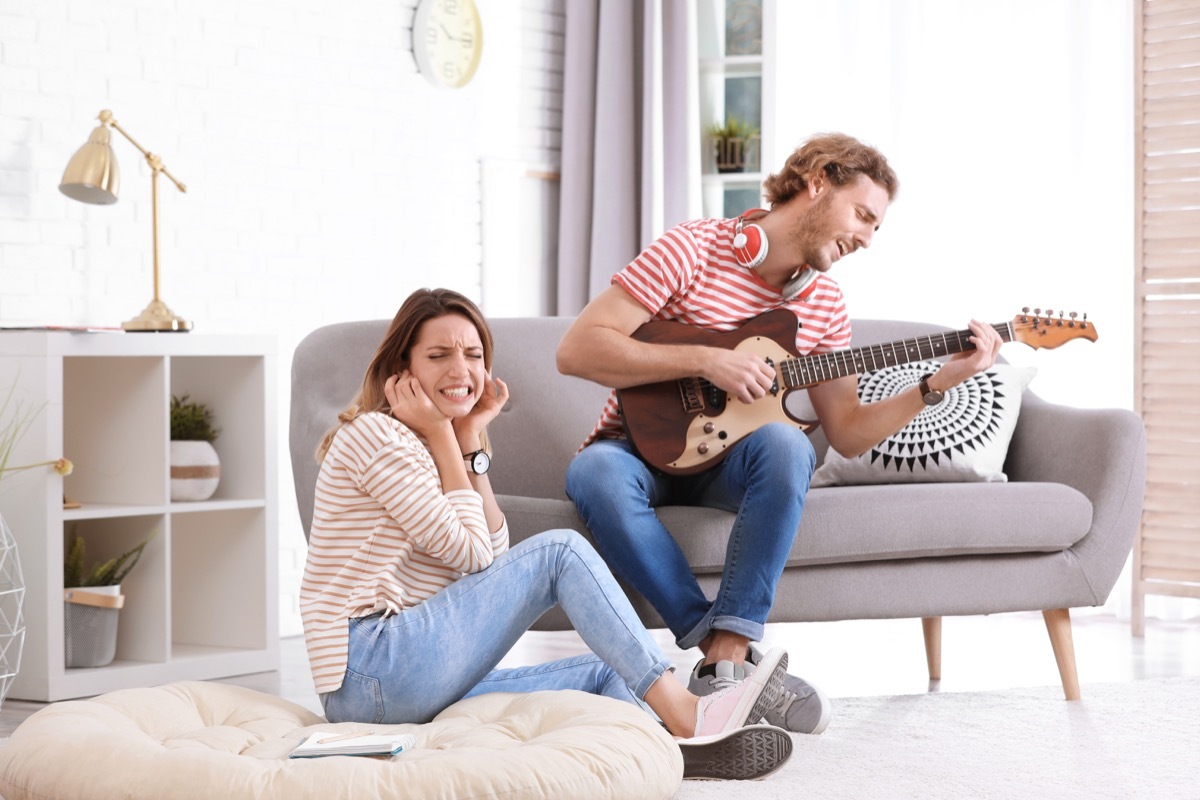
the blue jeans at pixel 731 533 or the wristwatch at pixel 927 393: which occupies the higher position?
the wristwatch at pixel 927 393

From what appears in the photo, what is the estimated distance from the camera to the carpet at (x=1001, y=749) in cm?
215

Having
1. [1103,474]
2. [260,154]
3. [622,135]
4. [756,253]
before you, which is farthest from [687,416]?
[622,135]

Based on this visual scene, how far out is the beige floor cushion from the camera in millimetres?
1712

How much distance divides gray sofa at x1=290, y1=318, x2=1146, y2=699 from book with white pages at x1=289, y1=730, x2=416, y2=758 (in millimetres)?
752

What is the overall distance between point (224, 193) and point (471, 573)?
2.16 m

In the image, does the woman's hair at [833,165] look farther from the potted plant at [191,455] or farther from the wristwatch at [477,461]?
the potted plant at [191,455]

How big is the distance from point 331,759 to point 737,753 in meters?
0.63

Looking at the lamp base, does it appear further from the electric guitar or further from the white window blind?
the white window blind

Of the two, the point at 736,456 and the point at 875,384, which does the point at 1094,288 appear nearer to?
the point at 875,384

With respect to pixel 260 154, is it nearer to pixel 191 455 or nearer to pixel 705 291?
pixel 191 455

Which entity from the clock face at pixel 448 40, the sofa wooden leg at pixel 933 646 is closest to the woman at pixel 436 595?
the sofa wooden leg at pixel 933 646

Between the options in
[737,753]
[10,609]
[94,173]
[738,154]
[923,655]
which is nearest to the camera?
[737,753]

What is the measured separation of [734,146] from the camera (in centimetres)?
480

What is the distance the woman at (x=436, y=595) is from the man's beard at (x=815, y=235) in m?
0.79
